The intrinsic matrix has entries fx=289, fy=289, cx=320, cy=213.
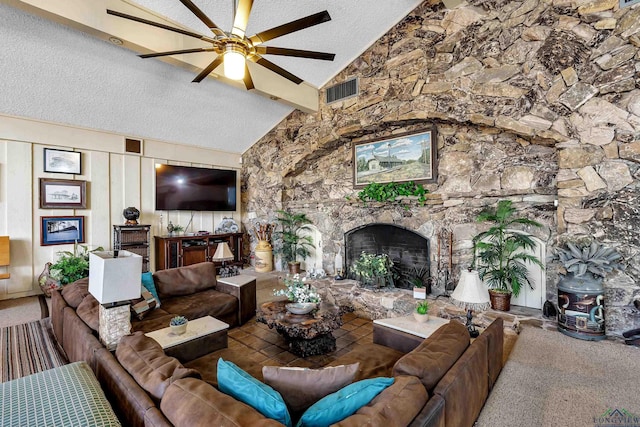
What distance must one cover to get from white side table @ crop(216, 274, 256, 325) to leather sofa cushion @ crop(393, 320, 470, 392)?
2.46m

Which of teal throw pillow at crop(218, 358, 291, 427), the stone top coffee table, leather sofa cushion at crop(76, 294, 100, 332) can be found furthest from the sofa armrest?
leather sofa cushion at crop(76, 294, 100, 332)

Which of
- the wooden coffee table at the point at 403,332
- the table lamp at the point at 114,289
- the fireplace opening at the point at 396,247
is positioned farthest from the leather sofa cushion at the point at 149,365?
the fireplace opening at the point at 396,247

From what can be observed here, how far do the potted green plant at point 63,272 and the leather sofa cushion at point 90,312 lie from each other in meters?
2.43

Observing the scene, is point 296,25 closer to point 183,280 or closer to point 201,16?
point 201,16

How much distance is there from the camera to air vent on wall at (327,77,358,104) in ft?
15.9

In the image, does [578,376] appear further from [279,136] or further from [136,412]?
[279,136]

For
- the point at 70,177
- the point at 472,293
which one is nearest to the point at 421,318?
the point at 472,293

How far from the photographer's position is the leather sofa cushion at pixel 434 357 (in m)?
1.39

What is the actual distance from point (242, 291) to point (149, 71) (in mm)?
3583

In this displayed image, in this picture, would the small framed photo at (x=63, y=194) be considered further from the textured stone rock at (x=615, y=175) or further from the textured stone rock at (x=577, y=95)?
the textured stone rock at (x=615, y=175)

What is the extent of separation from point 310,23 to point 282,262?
4810 millimetres

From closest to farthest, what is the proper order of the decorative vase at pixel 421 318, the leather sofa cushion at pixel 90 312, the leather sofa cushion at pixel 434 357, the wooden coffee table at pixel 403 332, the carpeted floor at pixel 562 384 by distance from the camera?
the leather sofa cushion at pixel 434 357, the carpeted floor at pixel 562 384, the leather sofa cushion at pixel 90 312, the wooden coffee table at pixel 403 332, the decorative vase at pixel 421 318

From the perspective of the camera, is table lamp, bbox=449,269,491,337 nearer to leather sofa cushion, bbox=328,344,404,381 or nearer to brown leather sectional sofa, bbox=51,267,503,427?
brown leather sectional sofa, bbox=51,267,503,427

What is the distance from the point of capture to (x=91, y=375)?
1.54 metres
